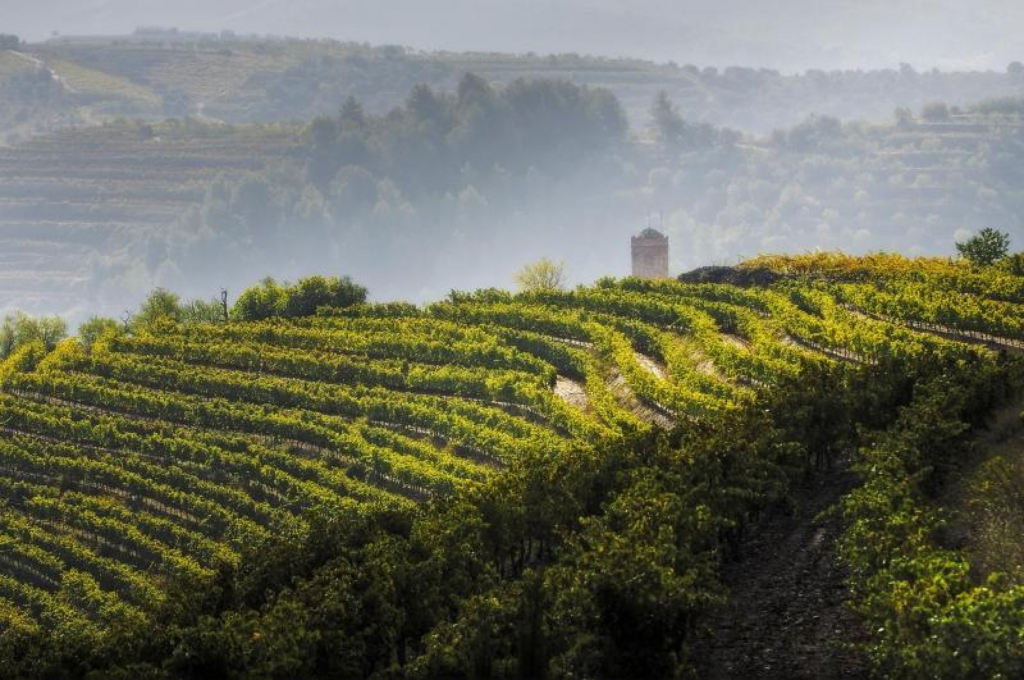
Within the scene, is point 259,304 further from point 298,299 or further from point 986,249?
point 986,249

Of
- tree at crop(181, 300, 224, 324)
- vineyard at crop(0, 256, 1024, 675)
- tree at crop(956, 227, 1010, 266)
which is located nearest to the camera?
vineyard at crop(0, 256, 1024, 675)

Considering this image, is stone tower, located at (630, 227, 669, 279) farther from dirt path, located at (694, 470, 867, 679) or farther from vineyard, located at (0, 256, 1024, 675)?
dirt path, located at (694, 470, 867, 679)

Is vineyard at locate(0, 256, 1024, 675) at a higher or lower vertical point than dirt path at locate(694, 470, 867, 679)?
higher

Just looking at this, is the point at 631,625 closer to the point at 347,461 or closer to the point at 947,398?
the point at 947,398

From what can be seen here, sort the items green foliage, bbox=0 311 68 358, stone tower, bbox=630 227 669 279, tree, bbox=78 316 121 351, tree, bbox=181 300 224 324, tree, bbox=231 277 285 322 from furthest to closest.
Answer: stone tower, bbox=630 227 669 279 → tree, bbox=181 300 224 324 → green foliage, bbox=0 311 68 358 → tree, bbox=78 316 121 351 → tree, bbox=231 277 285 322

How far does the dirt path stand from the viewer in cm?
3197

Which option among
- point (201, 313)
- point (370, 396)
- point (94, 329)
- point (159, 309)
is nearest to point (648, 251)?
point (201, 313)

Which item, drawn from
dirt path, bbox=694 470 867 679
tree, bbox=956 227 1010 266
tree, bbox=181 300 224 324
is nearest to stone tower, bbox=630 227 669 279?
tree, bbox=181 300 224 324

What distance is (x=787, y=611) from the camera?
35000 mm

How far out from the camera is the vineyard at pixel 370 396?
191ft

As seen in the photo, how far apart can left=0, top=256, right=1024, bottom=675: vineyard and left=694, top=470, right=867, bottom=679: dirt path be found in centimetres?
752

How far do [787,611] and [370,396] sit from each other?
37.7 metres

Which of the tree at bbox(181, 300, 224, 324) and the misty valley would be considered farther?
the tree at bbox(181, 300, 224, 324)

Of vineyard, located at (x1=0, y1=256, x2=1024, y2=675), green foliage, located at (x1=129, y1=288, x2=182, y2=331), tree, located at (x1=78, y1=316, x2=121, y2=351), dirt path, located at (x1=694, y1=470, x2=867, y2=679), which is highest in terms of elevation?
green foliage, located at (x1=129, y1=288, x2=182, y2=331)
